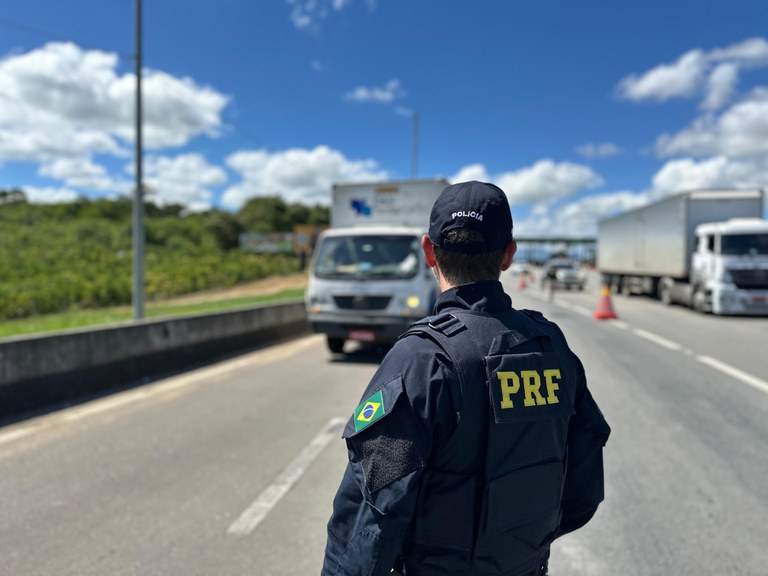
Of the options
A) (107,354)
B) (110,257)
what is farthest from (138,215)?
(110,257)

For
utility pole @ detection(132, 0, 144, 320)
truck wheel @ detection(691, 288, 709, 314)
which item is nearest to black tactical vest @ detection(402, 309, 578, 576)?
utility pole @ detection(132, 0, 144, 320)

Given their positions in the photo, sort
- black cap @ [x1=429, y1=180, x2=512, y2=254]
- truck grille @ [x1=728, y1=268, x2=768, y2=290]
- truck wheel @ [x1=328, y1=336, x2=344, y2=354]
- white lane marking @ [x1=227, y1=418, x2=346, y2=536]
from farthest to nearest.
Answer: truck grille @ [x1=728, y1=268, x2=768, y2=290]
truck wheel @ [x1=328, y1=336, x2=344, y2=354]
white lane marking @ [x1=227, y1=418, x2=346, y2=536]
black cap @ [x1=429, y1=180, x2=512, y2=254]

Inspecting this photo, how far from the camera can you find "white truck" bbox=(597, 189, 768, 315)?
1736cm

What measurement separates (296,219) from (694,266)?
8969 cm

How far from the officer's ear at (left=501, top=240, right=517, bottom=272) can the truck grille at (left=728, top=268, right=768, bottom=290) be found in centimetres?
1865

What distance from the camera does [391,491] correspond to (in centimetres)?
136

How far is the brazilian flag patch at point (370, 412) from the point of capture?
140 centimetres

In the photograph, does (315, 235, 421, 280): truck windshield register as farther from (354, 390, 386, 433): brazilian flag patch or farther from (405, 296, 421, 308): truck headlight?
(354, 390, 386, 433): brazilian flag patch

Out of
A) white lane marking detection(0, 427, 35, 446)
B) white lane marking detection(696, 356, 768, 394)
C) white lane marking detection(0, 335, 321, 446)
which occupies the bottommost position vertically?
white lane marking detection(0, 335, 321, 446)

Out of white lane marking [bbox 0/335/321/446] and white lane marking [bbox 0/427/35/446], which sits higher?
white lane marking [bbox 0/427/35/446]

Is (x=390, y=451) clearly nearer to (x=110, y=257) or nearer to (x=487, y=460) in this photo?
(x=487, y=460)

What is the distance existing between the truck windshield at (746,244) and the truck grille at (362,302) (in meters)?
13.2

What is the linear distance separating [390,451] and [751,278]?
63.4ft

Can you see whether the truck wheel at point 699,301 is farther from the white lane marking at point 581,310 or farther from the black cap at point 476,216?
the black cap at point 476,216
